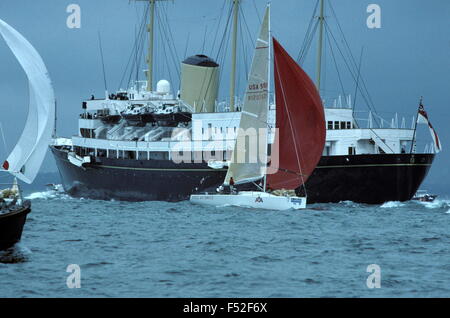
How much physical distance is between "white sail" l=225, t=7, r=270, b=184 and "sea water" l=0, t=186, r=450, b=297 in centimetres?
269

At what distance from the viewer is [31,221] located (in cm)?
4575

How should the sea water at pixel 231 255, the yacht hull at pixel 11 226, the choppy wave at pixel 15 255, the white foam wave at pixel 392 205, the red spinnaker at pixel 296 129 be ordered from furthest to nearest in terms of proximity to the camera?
the white foam wave at pixel 392 205 < the red spinnaker at pixel 296 129 < the yacht hull at pixel 11 226 < the choppy wave at pixel 15 255 < the sea water at pixel 231 255

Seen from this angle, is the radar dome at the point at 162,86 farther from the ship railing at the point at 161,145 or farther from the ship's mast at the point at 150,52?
the ship railing at the point at 161,145

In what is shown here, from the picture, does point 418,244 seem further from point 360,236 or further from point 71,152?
point 71,152

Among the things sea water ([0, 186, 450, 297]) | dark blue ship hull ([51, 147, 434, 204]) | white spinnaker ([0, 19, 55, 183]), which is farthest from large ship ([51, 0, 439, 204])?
white spinnaker ([0, 19, 55, 183])

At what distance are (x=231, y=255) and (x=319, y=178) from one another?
25393 millimetres

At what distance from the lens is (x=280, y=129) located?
51188 mm

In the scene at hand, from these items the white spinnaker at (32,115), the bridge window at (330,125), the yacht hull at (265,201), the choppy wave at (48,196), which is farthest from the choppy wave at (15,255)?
the choppy wave at (48,196)

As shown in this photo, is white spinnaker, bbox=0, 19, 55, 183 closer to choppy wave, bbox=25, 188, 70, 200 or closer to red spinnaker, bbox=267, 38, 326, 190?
red spinnaker, bbox=267, 38, 326, 190

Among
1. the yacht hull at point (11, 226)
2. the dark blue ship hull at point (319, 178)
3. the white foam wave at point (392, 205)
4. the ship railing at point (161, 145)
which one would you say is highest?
the yacht hull at point (11, 226)

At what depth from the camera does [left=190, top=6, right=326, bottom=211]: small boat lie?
165 feet

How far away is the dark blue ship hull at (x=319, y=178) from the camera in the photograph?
57.2 m

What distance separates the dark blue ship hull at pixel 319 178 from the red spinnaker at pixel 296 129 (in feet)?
20.2
